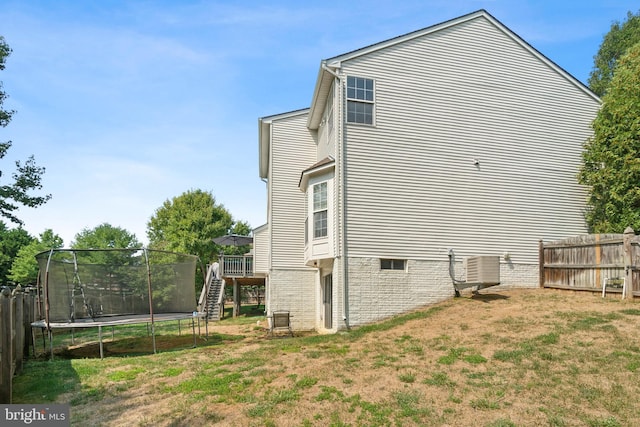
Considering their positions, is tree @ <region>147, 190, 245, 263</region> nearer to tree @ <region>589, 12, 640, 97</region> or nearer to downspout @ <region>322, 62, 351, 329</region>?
downspout @ <region>322, 62, 351, 329</region>

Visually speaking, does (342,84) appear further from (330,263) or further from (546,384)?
(546,384)

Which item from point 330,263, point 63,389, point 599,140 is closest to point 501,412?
point 63,389

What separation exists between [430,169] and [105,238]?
48.3 meters

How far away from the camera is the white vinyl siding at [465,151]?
13.1 m

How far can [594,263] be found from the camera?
12023 mm

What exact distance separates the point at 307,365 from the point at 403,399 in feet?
7.59

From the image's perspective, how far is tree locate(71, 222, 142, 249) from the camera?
5144 cm

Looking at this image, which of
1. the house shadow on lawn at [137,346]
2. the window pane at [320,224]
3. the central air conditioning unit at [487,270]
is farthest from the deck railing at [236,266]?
the central air conditioning unit at [487,270]

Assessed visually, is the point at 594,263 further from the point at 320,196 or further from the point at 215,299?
the point at 215,299

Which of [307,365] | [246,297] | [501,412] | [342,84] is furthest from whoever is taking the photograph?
[246,297]

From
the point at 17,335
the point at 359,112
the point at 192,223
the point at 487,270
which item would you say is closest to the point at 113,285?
the point at 17,335

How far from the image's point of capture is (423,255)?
1322 cm

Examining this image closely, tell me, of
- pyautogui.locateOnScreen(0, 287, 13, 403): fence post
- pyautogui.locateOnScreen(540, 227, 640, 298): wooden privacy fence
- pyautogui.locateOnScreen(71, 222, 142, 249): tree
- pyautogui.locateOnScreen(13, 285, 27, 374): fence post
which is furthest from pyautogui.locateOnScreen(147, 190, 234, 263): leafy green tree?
pyautogui.locateOnScreen(0, 287, 13, 403): fence post

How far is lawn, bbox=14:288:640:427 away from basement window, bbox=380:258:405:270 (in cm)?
207
